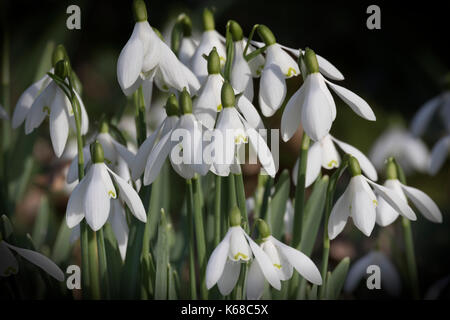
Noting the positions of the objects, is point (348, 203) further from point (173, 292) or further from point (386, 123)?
point (386, 123)

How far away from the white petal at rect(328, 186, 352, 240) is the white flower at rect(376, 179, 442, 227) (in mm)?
101

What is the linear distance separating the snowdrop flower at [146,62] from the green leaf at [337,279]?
1.18 feet

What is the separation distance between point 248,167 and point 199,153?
1.41 metres

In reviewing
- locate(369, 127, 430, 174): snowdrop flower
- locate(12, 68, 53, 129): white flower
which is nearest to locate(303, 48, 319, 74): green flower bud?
locate(12, 68, 53, 129): white flower

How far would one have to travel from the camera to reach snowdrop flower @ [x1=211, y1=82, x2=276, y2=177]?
2.31ft

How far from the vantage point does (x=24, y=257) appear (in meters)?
0.80

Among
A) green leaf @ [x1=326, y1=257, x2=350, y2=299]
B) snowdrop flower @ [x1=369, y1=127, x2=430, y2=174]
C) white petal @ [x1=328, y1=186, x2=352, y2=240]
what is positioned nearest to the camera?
white petal @ [x1=328, y1=186, x2=352, y2=240]

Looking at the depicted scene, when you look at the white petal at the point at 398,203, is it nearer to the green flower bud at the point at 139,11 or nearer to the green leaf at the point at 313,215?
the green leaf at the point at 313,215

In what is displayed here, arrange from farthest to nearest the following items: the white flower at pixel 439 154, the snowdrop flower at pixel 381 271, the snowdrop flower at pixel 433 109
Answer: the snowdrop flower at pixel 433 109 → the white flower at pixel 439 154 → the snowdrop flower at pixel 381 271

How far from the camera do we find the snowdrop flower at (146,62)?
764mm

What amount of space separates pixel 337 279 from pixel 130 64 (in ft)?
1.53

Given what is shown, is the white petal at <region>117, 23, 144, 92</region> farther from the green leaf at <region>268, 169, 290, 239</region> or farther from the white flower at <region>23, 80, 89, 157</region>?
the green leaf at <region>268, 169, 290, 239</region>

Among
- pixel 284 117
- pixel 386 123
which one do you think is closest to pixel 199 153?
pixel 284 117

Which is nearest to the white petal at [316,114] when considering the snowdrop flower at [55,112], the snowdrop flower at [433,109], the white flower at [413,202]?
the white flower at [413,202]
